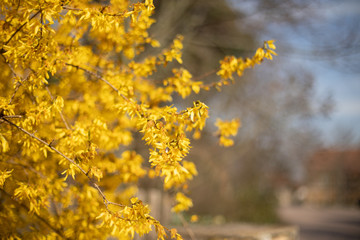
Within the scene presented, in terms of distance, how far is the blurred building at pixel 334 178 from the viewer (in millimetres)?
29453

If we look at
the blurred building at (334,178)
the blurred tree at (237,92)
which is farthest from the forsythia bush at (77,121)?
the blurred building at (334,178)

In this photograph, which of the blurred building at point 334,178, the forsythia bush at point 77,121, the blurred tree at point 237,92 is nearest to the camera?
the forsythia bush at point 77,121

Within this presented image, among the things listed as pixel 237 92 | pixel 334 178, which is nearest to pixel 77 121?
pixel 237 92

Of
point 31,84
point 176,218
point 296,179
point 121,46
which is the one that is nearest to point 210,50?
point 176,218

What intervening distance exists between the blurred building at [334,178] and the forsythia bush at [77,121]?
30.2m

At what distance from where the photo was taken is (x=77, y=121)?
257 centimetres

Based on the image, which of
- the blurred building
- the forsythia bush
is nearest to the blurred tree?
the forsythia bush

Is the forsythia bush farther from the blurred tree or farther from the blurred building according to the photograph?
the blurred building

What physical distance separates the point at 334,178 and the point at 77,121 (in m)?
32.3

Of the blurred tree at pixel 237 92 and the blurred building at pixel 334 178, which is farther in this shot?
the blurred building at pixel 334 178

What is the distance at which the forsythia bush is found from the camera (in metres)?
1.95

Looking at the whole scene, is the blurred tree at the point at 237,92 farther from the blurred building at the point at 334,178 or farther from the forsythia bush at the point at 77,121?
the blurred building at the point at 334,178

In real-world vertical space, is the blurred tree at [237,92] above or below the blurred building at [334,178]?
below

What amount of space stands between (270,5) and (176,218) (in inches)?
202
